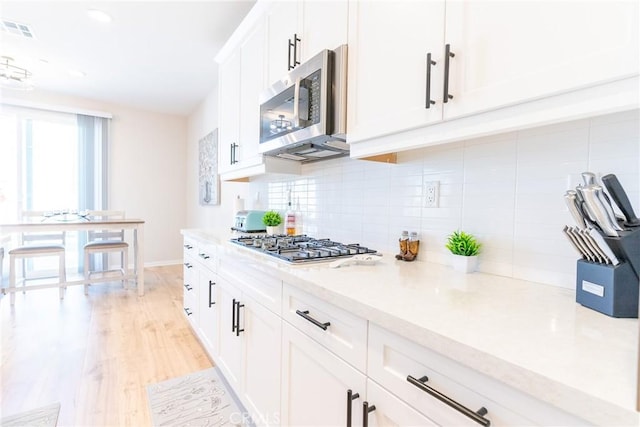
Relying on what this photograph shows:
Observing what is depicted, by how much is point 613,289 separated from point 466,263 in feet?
1.44

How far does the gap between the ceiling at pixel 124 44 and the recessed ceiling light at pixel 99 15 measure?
33 mm

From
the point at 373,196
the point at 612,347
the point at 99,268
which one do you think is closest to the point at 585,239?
the point at 612,347

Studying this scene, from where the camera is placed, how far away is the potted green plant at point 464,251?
110cm

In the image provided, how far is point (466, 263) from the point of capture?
43.2 inches

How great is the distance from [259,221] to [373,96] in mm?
1449

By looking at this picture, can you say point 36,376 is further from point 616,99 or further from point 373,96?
point 616,99

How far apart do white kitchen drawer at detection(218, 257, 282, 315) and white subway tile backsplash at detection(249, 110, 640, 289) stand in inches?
23.6

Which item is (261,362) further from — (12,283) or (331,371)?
(12,283)

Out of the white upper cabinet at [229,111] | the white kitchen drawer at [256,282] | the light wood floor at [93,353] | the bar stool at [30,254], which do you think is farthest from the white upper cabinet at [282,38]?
the bar stool at [30,254]

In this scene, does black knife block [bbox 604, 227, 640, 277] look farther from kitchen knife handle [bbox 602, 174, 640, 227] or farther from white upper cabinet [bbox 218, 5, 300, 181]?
white upper cabinet [bbox 218, 5, 300, 181]

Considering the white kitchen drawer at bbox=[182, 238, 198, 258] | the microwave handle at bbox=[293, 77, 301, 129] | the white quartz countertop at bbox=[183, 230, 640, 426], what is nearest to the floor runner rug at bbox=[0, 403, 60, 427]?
the white kitchen drawer at bbox=[182, 238, 198, 258]

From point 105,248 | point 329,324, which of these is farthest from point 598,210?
point 105,248

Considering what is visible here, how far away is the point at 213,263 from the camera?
6.22 ft

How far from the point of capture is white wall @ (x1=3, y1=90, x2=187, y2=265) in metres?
4.86
